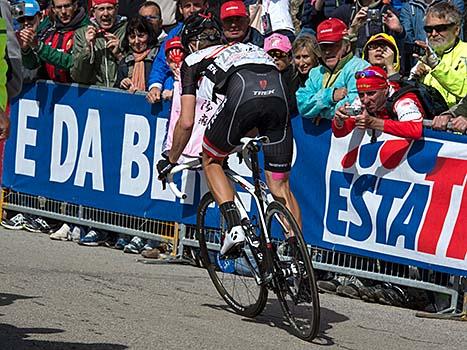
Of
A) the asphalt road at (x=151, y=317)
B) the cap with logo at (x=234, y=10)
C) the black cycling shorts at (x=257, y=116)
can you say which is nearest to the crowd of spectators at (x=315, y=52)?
the cap with logo at (x=234, y=10)

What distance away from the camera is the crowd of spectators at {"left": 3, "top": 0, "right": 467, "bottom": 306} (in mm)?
9508

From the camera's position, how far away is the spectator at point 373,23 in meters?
12.0

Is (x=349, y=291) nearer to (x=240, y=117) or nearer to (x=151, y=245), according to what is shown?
(x=240, y=117)

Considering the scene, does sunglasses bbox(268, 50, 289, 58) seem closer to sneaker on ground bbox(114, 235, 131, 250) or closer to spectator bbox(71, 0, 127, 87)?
spectator bbox(71, 0, 127, 87)

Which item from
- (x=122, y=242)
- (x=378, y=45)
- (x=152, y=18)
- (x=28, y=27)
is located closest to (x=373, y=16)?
(x=378, y=45)

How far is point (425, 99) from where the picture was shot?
31.6ft

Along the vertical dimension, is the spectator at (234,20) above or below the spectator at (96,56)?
above

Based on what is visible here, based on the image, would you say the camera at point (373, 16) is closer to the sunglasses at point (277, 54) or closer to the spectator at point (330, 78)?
the sunglasses at point (277, 54)

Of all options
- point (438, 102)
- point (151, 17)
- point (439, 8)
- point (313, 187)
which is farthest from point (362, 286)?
point (151, 17)

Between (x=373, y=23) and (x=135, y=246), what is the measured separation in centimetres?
335

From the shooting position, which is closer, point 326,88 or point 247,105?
point 247,105

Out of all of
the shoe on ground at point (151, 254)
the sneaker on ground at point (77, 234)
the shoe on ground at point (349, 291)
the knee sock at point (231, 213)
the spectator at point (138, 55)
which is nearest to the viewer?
the knee sock at point (231, 213)

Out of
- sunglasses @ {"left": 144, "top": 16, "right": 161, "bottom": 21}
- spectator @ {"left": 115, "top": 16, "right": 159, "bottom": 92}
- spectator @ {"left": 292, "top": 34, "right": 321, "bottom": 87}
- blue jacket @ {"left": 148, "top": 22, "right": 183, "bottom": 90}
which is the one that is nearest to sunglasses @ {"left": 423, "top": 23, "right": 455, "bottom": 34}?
spectator @ {"left": 292, "top": 34, "right": 321, "bottom": 87}

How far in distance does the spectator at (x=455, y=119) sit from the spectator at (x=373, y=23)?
8.90ft
